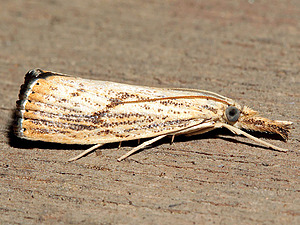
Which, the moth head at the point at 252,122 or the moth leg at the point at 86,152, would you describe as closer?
the moth leg at the point at 86,152

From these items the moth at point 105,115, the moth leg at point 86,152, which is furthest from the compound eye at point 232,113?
the moth leg at point 86,152

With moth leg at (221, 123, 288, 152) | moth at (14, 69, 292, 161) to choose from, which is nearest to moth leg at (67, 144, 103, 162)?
moth at (14, 69, 292, 161)

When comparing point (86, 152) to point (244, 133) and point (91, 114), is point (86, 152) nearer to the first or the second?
point (91, 114)

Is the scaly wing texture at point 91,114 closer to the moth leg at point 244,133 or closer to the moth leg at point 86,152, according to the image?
the moth leg at point 86,152

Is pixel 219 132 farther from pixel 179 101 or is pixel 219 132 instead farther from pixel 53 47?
pixel 53 47

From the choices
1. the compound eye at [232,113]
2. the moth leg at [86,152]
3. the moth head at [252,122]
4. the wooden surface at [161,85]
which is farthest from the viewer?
the compound eye at [232,113]

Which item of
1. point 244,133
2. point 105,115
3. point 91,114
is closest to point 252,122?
point 244,133

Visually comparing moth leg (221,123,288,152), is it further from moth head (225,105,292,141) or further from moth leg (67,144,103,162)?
moth leg (67,144,103,162)
